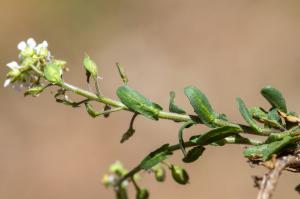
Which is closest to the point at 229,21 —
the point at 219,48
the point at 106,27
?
the point at 219,48

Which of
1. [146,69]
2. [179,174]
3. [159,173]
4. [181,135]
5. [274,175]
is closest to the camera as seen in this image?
[274,175]

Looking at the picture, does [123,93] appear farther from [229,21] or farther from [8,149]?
[229,21]

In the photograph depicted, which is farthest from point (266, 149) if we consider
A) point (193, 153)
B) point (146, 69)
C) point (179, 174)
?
point (146, 69)

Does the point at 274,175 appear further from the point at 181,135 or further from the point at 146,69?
the point at 146,69

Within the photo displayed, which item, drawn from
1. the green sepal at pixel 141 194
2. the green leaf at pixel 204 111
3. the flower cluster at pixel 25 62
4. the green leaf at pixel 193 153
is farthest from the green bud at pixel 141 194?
the flower cluster at pixel 25 62

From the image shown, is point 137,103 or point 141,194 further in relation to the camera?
point 141,194

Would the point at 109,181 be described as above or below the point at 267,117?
above

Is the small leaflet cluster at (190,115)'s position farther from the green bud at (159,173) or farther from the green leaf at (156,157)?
the green bud at (159,173)

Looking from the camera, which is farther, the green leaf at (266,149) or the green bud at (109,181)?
the green bud at (109,181)
